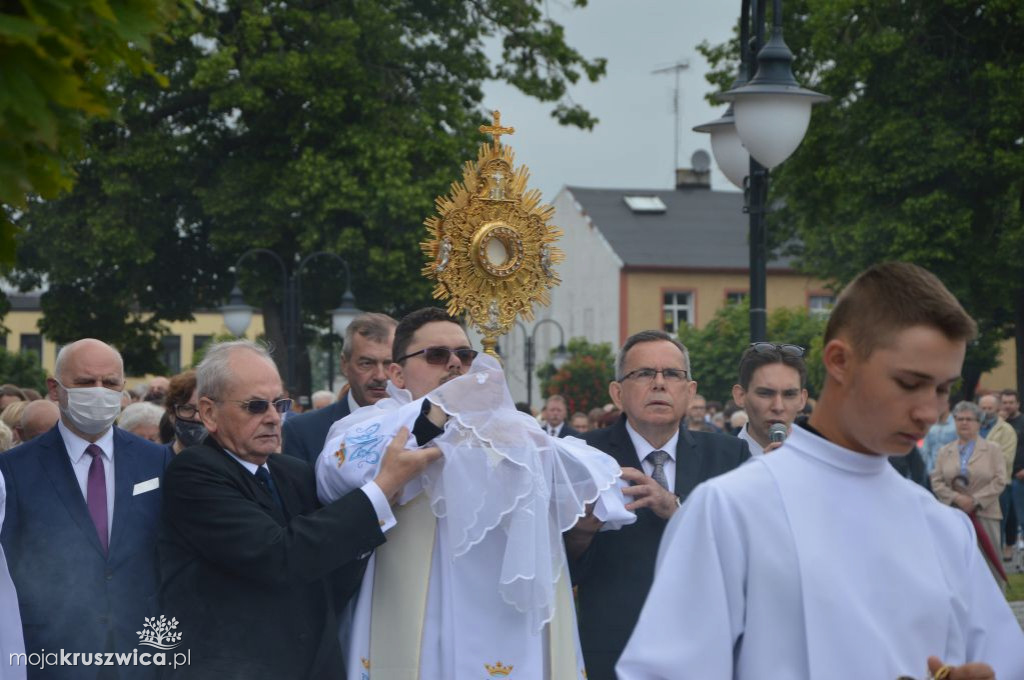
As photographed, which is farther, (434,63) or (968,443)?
(434,63)

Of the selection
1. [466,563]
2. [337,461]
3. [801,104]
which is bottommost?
[466,563]

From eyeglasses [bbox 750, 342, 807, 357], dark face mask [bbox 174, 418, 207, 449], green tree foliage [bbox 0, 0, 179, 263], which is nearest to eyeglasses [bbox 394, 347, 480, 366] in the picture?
dark face mask [bbox 174, 418, 207, 449]

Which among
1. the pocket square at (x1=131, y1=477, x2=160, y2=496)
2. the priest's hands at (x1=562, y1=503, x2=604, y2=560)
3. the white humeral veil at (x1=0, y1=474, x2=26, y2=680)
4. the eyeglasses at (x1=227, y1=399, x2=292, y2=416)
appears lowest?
the white humeral veil at (x1=0, y1=474, x2=26, y2=680)

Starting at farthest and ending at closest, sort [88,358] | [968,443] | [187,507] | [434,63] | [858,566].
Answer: [434,63] < [968,443] < [88,358] < [187,507] < [858,566]

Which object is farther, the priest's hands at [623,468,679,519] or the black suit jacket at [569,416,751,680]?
the black suit jacket at [569,416,751,680]

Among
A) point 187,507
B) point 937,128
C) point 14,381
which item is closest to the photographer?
point 187,507

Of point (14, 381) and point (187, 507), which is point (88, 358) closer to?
point (187, 507)

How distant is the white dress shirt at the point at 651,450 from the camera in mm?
5730

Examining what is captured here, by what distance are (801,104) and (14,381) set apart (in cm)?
3983

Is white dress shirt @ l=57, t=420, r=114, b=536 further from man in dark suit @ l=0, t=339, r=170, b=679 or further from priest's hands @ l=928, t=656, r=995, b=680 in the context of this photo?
priest's hands @ l=928, t=656, r=995, b=680

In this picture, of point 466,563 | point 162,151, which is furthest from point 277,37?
point 466,563

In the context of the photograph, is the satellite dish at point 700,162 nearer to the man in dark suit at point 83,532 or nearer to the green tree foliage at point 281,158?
the green tree foliage at point 281,158

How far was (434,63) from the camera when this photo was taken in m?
32.5

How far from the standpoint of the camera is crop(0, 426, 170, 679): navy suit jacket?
18.5 feet
